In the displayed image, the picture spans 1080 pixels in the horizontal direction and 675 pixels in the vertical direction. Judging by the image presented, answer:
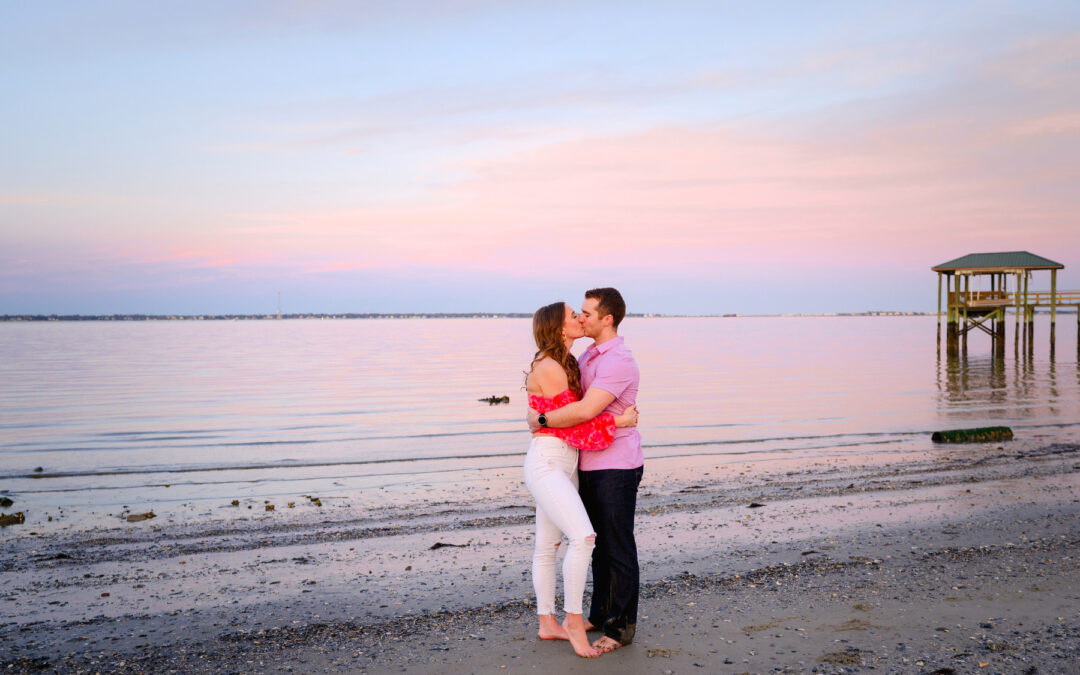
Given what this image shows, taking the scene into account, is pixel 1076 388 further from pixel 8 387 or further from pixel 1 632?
pixel 8 387

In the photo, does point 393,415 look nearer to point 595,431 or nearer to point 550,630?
point 550,630

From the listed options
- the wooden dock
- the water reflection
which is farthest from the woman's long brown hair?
the wooden dock

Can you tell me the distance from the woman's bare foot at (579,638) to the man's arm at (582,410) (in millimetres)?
1341

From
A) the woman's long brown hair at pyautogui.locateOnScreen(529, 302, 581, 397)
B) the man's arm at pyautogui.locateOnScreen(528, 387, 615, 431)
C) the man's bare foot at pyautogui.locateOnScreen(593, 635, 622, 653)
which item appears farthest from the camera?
the man's bare foot at pyautogui.locateOnScreen(593, 635, 622, 653)

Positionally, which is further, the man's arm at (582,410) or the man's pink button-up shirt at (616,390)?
the man's pink button-up shirt at (616,390)

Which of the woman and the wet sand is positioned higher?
the woman

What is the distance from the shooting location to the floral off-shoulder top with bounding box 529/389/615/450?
17.3ft

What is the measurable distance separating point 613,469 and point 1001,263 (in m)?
54.5

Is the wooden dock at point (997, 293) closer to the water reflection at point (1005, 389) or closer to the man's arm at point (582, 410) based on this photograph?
the water reflection at point (1005, 389)

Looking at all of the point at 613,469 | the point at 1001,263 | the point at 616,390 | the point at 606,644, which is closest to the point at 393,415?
the point at 606,644

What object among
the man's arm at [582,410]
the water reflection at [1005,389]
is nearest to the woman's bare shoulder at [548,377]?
the man's arm at [582,410]

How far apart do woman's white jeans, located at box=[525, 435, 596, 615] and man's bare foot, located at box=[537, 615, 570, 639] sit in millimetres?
240

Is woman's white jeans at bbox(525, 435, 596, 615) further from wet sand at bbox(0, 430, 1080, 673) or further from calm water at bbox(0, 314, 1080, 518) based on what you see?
calm water at bbox(0, 314, 1080, 518)

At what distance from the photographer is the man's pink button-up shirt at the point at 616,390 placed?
5234 mm
